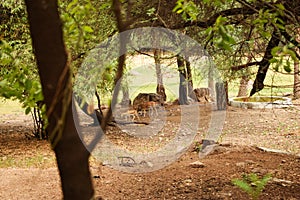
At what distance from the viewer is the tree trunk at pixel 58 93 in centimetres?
143

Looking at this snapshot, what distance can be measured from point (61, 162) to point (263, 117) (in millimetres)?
14474

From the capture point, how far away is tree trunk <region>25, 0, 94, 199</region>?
143 cm

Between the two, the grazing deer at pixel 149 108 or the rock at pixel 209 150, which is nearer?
the rock at pixel 209 150

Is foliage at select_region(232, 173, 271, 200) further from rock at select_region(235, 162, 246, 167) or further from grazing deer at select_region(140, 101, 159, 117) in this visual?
grazing deer at select_region(140, 101, 159, 117)

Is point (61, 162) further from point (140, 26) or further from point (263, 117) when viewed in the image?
point (263, 117)

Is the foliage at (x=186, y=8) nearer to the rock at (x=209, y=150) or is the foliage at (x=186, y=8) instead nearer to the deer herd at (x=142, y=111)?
the rock at (x=209, y=150)

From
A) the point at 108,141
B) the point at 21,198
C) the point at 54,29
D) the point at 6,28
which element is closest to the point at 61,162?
the point at 54,29

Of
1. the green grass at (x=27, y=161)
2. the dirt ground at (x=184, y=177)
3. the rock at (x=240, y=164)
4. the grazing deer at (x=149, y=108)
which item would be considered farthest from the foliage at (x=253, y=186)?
the grazing deer at (x=149, y=108)

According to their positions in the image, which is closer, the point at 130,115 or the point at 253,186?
the point at 253,186

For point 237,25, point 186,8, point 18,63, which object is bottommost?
point 18,63

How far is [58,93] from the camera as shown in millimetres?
1449

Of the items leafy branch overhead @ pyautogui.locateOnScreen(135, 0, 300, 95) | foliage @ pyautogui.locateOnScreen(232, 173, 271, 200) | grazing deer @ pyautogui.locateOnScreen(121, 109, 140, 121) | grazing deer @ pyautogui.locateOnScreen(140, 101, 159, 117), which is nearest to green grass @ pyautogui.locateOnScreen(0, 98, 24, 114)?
grazing deer @ pyautogui.locateOnScreen(140, 101, 159, 117)

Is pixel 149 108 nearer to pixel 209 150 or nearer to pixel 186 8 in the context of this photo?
pixel 209 150

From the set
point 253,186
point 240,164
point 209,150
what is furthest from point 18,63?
point 209,150
